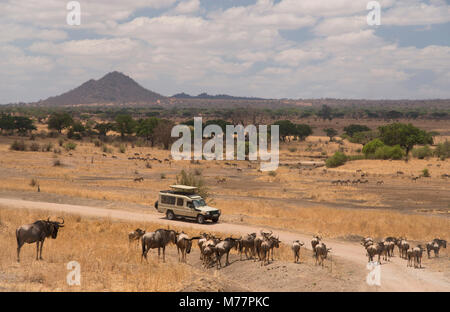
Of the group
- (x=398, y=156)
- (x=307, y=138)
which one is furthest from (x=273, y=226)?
(x=307, y=138)

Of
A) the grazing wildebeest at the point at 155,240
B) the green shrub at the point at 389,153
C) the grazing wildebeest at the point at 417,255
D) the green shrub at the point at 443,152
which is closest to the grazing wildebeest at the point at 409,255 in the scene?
the grazing wildebeest at the point at 417,255

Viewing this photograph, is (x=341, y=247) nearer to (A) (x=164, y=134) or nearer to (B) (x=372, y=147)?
(B) (x=372, y=147)

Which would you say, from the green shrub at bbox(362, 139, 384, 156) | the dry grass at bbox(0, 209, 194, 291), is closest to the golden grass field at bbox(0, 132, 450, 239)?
the green shrub at bbox(362, 139, 384, 156)

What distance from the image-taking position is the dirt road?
724 inches

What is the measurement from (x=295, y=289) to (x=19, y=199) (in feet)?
97.6

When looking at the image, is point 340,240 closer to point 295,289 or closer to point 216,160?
point 295,289

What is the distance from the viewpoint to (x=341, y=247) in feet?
89.4

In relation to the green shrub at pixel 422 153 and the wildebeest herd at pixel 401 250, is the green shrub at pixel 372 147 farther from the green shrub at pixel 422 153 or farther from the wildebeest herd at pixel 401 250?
the wildebeest herd at pixel 401 250

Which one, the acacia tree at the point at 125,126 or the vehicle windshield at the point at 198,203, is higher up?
the acacia tree at the point at 125,126

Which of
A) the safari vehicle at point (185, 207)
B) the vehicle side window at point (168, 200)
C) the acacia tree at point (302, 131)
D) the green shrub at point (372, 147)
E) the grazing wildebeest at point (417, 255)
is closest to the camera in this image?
the grazing wildebeest at point (417, 255)

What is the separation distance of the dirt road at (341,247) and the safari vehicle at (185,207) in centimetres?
68

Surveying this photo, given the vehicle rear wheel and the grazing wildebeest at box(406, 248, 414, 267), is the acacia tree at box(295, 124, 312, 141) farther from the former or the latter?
the grazing wildebeest at box(406, 248, 414, 267)

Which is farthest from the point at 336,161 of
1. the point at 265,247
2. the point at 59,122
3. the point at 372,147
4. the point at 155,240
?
the point at 155,240

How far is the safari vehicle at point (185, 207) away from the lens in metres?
33.1
